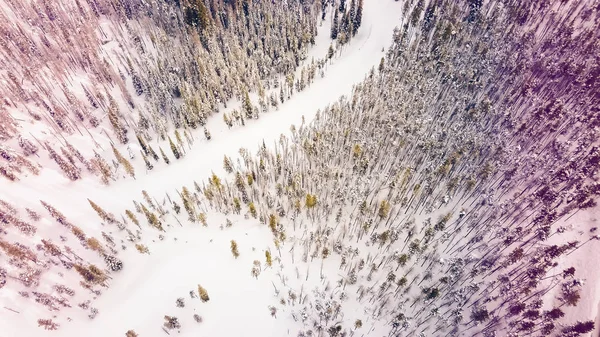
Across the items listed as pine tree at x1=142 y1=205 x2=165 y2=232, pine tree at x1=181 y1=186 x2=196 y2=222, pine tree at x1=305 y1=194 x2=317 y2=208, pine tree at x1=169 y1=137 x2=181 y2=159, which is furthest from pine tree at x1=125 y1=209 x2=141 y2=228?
pine tree at x1=305 y1=194 x2=317 y2=208

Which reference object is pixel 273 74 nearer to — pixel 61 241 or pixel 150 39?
pixel 150 39

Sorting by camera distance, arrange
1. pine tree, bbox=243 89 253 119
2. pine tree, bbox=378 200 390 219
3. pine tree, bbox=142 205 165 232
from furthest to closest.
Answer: pine tree, bbox=243 89 253 119
pine tree, bbox=378 200 390 219
pine tree, bbox=142 205 165 232

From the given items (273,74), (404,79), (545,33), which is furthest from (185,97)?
(545,33)

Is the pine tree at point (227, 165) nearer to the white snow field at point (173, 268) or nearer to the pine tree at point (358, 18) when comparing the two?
the white snow field at point (173, 268)

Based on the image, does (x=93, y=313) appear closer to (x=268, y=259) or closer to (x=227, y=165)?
(x=268, y=259)

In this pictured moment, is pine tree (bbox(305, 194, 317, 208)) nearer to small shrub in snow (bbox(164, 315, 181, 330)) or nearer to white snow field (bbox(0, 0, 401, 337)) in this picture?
white snow field (bbox(0, 0, 401, 337))

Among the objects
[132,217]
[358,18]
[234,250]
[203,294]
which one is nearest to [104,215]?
[132,217]
